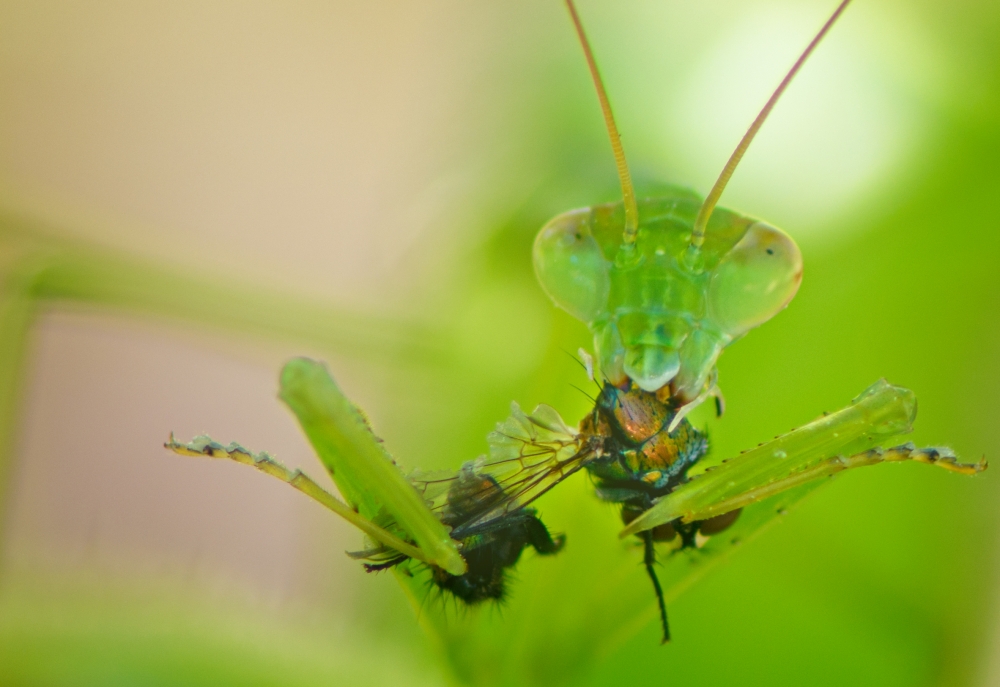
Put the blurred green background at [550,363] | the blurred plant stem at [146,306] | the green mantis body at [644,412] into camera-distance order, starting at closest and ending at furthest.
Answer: the green mantis body at [644,412]
the blurred green background at [550,363]
the blurred plant stem at [146,306]

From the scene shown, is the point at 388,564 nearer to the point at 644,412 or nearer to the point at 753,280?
the point at 644,412

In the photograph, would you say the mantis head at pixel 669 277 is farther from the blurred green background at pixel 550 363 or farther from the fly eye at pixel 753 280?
the blurred green background at pixel 550 363

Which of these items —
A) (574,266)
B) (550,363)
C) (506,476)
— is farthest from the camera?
(550,363)

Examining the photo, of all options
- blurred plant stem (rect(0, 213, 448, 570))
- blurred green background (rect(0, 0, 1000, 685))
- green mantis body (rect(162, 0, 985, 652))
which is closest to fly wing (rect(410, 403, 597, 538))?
green mantis body (rect(162, 0, 985, 652))

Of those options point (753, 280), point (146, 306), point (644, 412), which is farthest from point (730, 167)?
point (146, 306)

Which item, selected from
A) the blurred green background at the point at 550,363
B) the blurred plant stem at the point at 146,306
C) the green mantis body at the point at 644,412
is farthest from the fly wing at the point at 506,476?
the blurred plant stem at the point at 146,306

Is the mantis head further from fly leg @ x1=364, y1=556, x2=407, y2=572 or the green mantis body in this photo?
fly leg @ x1=364, y1=556, x2=407, y2=572

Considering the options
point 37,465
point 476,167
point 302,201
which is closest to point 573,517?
point 476,167

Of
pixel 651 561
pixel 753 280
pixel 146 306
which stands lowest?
pixel 651 561
